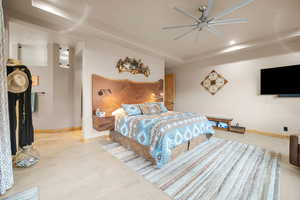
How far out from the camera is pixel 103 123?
2977 millimetres

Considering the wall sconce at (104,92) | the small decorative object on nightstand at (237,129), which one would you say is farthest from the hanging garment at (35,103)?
the small decorative object on nightstand at (237,129)

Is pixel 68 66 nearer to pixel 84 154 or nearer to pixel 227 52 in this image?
pixel 84 154

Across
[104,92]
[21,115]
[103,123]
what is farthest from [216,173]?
[21,115]

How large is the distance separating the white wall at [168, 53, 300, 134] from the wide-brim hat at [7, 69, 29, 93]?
533 centimetres

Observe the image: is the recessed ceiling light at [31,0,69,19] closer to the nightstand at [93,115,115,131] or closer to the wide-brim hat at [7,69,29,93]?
the wide-brim hat at [7,69,29,93]

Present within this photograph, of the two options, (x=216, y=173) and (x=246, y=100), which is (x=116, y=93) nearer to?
(x=216, y=173)

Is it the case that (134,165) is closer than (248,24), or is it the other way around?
(134,165)

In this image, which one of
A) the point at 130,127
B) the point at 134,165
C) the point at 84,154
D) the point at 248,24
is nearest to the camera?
the point at 134,165

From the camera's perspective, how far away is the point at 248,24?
280 cm

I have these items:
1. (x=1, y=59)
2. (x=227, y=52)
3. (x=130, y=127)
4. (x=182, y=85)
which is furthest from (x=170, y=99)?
(x=1, y=59)

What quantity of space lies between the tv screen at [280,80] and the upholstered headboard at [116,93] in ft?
11.7

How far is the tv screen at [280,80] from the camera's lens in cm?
323

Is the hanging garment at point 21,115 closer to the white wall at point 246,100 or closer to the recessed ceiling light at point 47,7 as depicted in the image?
the recessed ceiling light at point 47,7

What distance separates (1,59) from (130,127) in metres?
2.10
